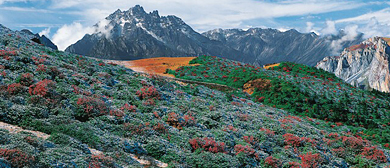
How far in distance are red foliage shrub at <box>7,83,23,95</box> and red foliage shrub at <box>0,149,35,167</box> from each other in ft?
25.9

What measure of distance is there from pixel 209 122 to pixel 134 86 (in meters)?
9.16

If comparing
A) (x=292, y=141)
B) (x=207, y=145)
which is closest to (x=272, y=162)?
(x=207, y=145)

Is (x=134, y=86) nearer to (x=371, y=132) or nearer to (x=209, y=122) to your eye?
(x=209, y=122)

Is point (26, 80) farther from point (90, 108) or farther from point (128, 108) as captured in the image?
point (128, 108)

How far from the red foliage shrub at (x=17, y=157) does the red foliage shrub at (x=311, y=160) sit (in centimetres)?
1427

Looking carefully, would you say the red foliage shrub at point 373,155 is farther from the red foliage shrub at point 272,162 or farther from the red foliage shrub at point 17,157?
the red foliage shrub at point 17,157

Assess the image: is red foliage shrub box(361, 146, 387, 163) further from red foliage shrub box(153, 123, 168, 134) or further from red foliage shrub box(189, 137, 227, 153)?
red foliage shrub box(153, 123, 168, 134)

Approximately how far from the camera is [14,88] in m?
16.2

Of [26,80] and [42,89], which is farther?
[26,80]

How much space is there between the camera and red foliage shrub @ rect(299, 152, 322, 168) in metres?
16.9

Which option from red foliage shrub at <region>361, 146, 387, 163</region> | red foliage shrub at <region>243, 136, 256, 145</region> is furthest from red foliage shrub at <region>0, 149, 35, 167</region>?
red foliage shrub at <region>361, 146, 387, 163</region>

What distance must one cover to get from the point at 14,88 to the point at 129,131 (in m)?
7.32

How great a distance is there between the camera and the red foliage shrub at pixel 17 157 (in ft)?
29.9

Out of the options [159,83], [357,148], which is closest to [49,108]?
[159,83]
